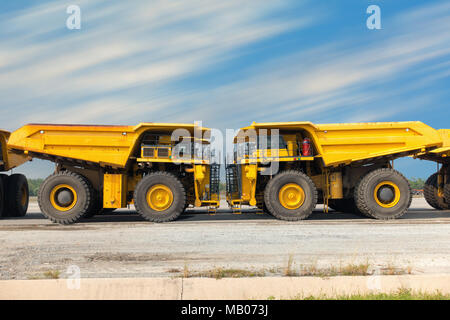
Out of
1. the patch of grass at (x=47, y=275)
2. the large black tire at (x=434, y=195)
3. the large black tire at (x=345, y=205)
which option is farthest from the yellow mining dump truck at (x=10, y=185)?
the large black tire at (x=434, y=195)

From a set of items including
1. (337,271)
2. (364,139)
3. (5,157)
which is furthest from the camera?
(5,157)

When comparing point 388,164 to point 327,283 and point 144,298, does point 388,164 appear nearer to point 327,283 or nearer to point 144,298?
point 327,283

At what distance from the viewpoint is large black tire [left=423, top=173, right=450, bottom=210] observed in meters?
16.2

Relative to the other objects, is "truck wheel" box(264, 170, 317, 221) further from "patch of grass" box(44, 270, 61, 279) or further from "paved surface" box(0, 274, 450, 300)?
"patch of grass" box(44, 270, 61, 279)

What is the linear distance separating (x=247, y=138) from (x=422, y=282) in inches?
346

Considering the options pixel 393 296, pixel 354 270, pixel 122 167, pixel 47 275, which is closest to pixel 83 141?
pixel 122 167

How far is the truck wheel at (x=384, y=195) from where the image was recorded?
12.5 metres

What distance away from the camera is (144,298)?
15.1 ft

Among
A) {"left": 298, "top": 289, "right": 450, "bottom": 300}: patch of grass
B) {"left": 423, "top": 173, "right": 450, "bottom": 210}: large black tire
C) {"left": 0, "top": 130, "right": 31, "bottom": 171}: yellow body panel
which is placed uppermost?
{"left": 0, "top": 130, "right": 31, "bottom": 171}: yellow body panel

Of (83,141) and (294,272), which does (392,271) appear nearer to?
(294,272)

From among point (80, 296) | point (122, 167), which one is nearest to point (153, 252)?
point (80, 296)

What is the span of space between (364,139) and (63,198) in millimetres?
9873

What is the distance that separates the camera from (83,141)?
40.9 ft

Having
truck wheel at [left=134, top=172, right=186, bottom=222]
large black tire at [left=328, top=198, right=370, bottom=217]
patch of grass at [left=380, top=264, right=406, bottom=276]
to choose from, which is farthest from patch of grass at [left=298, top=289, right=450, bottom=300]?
large black tire at [left=328, top=198, right=370, bottom=217]
